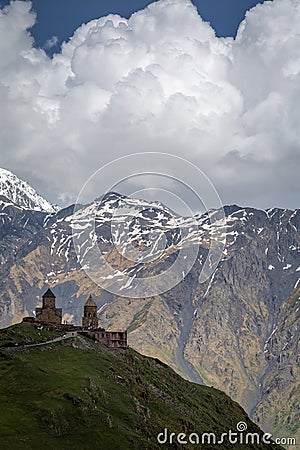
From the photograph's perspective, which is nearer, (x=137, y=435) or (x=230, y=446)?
(x=137, y=435)

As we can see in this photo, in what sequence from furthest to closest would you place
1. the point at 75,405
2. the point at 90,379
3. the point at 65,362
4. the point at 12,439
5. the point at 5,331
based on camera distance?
the point at 5,331 → the point at 65,362 → the point at 90,379 → the point at 75,405 → the point at 12,439

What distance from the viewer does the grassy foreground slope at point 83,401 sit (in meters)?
110

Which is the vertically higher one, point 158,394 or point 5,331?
point 5,331

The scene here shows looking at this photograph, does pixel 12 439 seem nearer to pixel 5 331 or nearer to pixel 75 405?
pixel 75 405

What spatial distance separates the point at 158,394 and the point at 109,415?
168 feet

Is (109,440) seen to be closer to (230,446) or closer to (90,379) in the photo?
(90,379)

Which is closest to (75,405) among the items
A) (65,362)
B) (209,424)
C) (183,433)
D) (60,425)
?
(60,425)

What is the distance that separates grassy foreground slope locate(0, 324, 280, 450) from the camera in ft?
360

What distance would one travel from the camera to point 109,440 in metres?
116

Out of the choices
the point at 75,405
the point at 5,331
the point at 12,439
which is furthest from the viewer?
the point at 5,331

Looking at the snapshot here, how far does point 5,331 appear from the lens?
571 ft

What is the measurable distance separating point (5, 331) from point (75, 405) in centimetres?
5823

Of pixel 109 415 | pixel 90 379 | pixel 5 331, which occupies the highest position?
pixel 5 331

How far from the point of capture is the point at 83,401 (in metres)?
124
